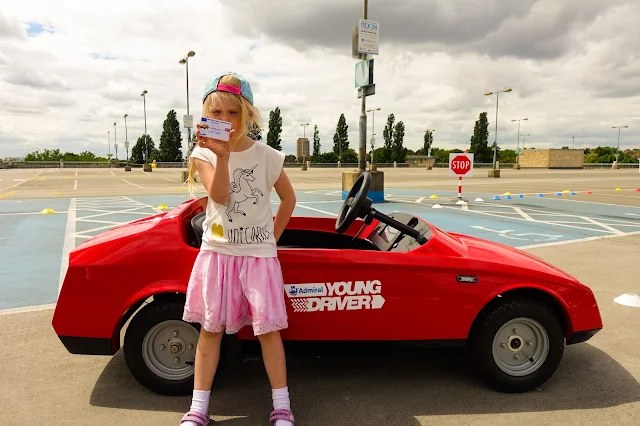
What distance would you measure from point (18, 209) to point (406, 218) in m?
11.7

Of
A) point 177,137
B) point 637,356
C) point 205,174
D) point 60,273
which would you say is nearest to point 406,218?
point 205,174

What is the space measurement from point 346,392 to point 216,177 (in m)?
1.53

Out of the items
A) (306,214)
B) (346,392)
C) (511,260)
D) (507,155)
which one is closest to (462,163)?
(306,214)

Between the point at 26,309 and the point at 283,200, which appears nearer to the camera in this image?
the point at 283,200

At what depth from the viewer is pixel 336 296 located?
2588 millimetres

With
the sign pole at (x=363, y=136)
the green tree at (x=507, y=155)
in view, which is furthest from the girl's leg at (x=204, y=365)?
the green tree at (x=507, y=155)

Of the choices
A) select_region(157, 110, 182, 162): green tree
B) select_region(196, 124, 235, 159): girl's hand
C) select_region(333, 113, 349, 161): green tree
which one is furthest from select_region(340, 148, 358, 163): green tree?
select_region(196, 124, 235, 159): girl's hand

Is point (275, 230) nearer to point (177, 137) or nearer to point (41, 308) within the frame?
point (41, 308)

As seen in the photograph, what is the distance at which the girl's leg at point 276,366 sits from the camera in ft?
7.66

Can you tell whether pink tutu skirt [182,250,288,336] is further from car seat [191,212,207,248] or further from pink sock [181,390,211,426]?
car seat [191,212,207,248]

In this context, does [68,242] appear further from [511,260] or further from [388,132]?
[388,132]

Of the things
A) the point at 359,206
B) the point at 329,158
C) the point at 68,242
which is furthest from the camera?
the point at 329,158

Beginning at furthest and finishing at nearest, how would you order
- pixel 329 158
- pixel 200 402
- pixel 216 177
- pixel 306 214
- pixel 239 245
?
pixel 329 158 < pixel 306 214 < pixel 200 402 < pixel 239 245 < pixel 216 177

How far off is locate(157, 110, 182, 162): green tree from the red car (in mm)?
89147
